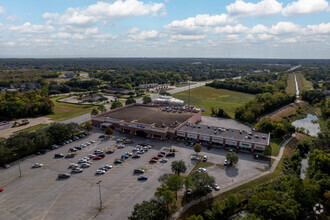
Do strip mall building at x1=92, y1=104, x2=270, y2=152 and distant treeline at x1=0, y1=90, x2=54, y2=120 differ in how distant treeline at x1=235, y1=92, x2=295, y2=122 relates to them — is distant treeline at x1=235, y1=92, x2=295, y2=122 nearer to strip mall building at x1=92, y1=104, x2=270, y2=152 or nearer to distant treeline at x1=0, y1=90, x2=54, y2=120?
strip mall building at x1=92, y1=104, x2=270, y2=152

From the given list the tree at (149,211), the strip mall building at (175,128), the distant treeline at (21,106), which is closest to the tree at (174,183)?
the tree at (149,211)

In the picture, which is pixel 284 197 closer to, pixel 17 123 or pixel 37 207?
pixel 37 207

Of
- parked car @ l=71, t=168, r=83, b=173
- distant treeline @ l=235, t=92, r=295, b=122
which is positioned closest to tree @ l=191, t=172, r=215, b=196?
parked car @ l=71, t=168, r=83, b=173

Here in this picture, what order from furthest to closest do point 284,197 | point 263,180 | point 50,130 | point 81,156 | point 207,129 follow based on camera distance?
point 207,129 → point 50,130 → point 81,156 → point 263,180 → point 284,197

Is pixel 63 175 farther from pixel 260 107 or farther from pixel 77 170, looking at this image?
pixel 260 107

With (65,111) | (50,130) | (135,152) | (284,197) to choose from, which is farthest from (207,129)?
(65,111)
